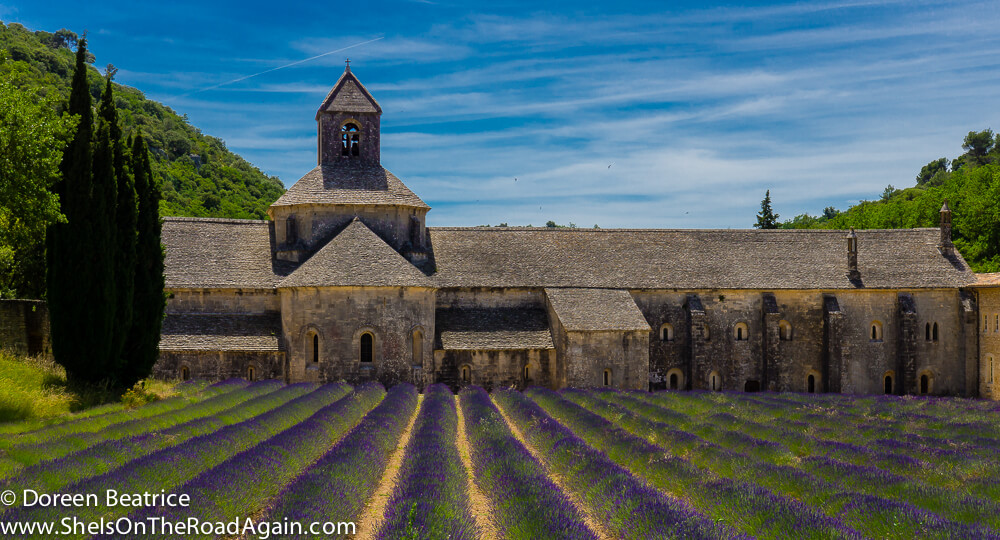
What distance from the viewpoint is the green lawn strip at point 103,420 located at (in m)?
15.5

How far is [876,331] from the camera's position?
39500mm

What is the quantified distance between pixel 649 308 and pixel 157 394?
22.4m

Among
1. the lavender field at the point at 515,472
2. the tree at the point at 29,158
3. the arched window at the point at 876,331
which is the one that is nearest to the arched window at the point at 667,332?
the arched window at the point at 876,331

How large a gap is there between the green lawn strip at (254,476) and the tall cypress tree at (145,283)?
998 cm

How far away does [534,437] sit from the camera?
61.8 ft

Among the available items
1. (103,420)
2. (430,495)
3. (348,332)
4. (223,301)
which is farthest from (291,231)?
(430,495)

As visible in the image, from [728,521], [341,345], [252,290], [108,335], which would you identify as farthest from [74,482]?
[252,290]

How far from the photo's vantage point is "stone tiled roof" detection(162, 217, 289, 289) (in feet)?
116

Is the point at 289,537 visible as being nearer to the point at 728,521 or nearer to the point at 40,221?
the point at 728,521

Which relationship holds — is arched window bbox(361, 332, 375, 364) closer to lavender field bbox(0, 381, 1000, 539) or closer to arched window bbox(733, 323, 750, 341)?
lavender field bbox(0, 381, 1000, 539)

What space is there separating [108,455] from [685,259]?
104 ft

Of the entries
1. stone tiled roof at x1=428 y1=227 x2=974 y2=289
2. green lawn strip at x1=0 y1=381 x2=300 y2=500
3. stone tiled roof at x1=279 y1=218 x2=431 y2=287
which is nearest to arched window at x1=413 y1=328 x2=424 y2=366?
stone tiled roof at x1=279 y1=218 x2=431 y2=287

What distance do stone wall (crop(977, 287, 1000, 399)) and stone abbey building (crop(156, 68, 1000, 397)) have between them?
4.1 inches

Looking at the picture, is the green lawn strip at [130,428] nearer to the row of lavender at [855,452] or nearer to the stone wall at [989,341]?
the row of lavender at [855,452]
